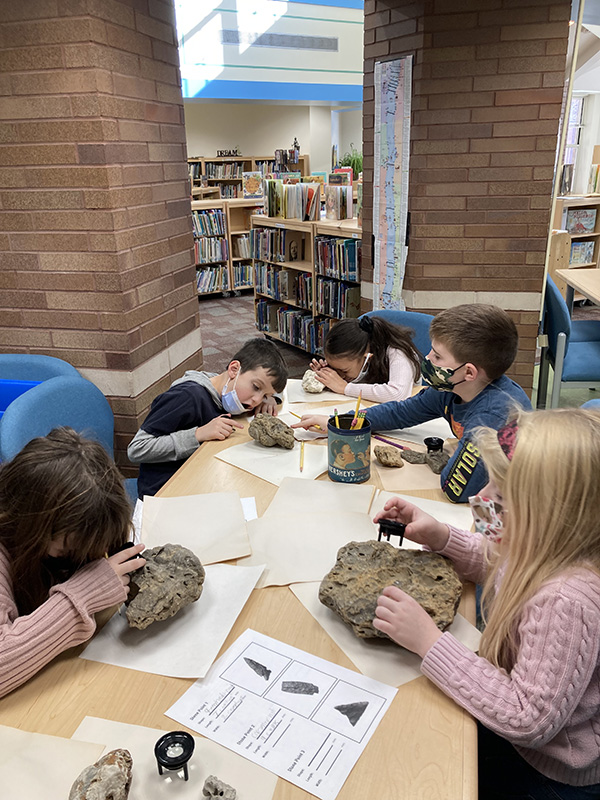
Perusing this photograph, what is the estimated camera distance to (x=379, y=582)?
1.03 m

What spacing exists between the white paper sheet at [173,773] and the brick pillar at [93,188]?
1636 mm

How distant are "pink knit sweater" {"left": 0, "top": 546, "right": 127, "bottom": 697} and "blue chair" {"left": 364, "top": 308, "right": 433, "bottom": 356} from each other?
1790 millimetres

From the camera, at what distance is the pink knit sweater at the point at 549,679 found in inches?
31.2

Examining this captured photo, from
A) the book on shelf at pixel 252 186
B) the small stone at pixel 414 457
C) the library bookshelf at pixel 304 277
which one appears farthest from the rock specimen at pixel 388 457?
the book on shelf at pixel 252 186

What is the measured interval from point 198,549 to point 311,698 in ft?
1.48

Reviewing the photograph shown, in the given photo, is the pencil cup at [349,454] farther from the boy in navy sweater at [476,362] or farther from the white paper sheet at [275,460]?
the boy in navy sweater at [476,362]

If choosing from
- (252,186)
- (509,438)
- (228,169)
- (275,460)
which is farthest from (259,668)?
(228,169)

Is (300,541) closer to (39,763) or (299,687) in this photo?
(299,687)

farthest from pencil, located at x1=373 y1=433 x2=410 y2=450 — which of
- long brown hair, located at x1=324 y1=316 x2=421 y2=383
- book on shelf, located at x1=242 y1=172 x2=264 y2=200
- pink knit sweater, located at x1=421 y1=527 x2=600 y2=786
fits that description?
book on shelf, located at x1=242 y1=172 x2=264 y2=200

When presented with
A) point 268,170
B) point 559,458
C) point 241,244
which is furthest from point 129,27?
point 268,170

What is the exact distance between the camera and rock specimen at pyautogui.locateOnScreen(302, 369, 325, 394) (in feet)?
7.33

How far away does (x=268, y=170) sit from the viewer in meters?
9.73

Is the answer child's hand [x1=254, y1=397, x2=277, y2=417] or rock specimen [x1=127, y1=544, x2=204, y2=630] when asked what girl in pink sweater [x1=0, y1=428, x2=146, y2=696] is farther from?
child's hand [x1=254, y1=397, x2=277, y2=417]

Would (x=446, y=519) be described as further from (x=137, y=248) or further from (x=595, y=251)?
(x=595, y=251)
